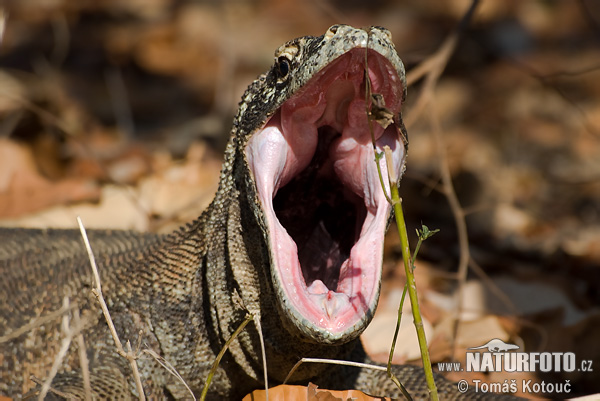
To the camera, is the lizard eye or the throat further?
the throat

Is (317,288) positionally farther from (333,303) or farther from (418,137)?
(418,137)

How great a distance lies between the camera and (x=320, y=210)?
4.19 metres

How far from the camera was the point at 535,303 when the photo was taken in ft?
19.0

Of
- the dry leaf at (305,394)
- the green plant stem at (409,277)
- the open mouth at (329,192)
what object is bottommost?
the dry leaf at (305,394)

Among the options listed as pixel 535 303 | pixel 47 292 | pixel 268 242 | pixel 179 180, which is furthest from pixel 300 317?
pixel 179 180

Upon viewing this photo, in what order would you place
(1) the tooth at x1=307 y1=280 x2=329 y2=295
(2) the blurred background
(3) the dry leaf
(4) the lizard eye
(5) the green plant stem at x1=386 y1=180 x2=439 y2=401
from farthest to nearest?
(2) the blurred background
(4) the lizard eye
(1) the tooth at x1=307 y1=280 x2=329 y2=295
(3) the dry leaf
(5) the green plant stem at x1=386 y1=180 x2=439 y2=401

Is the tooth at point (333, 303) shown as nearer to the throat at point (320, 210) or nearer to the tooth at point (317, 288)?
the tooth at point (317, 288)

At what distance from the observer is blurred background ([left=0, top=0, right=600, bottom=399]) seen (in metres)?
5.79

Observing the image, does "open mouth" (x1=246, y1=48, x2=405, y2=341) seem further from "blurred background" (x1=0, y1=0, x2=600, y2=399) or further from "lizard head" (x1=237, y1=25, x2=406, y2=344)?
"blurred background" (x1=0, y1=0, x2=600, y2=399)

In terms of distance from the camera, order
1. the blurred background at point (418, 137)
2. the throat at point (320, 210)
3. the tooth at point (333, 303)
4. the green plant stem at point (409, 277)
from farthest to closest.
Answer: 1. the blurred background at point (418, 137)
2. the throat at point (320, 210)
3. the tooth at point (333, 303)
4. the green plant stem at point (409, 277)

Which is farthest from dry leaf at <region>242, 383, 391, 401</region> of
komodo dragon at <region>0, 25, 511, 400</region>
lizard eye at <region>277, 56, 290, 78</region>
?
lizard eye at <region>277, 56, 290, 78</region>

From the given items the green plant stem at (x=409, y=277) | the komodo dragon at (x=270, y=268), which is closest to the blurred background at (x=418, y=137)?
the green plant stem at (x=409, y=277)

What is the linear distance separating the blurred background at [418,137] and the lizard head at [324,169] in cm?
54

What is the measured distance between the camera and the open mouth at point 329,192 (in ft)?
10.7
